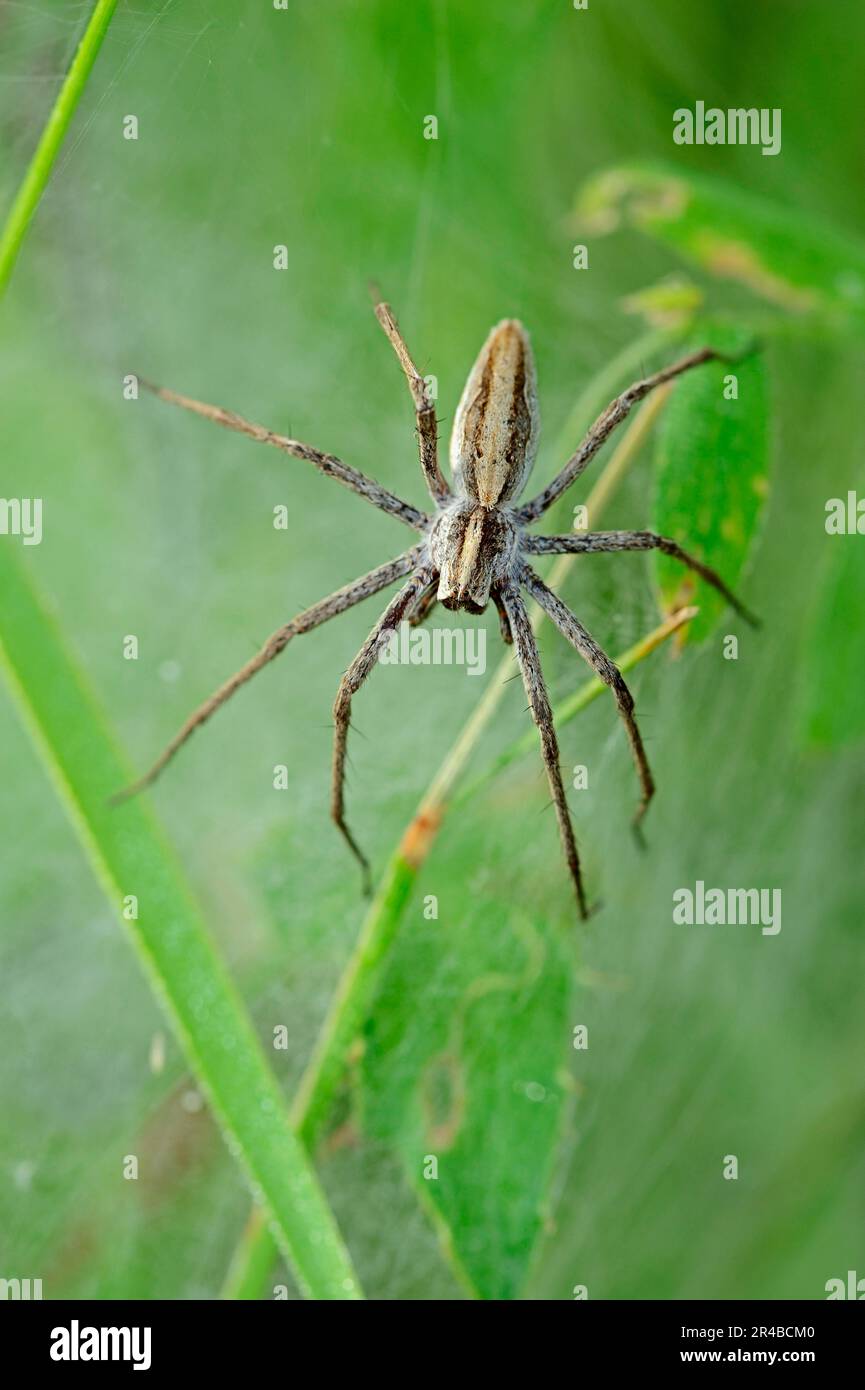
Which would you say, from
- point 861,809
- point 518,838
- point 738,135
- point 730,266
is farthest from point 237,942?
point 738,135

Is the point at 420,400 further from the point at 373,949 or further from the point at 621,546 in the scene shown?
the point at 373,949

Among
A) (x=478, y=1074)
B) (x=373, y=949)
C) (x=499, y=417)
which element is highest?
(x=499, y=417)

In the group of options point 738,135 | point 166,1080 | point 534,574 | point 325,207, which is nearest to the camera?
point 534,574

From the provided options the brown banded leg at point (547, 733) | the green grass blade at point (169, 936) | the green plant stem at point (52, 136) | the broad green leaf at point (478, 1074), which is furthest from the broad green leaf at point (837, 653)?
the green plant stem at point (52, 136)

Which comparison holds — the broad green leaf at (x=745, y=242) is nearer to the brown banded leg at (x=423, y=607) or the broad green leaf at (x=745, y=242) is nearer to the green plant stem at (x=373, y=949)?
the green plant stem at (x=373, y=949)

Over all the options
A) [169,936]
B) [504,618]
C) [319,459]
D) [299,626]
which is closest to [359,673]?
[299,626]
